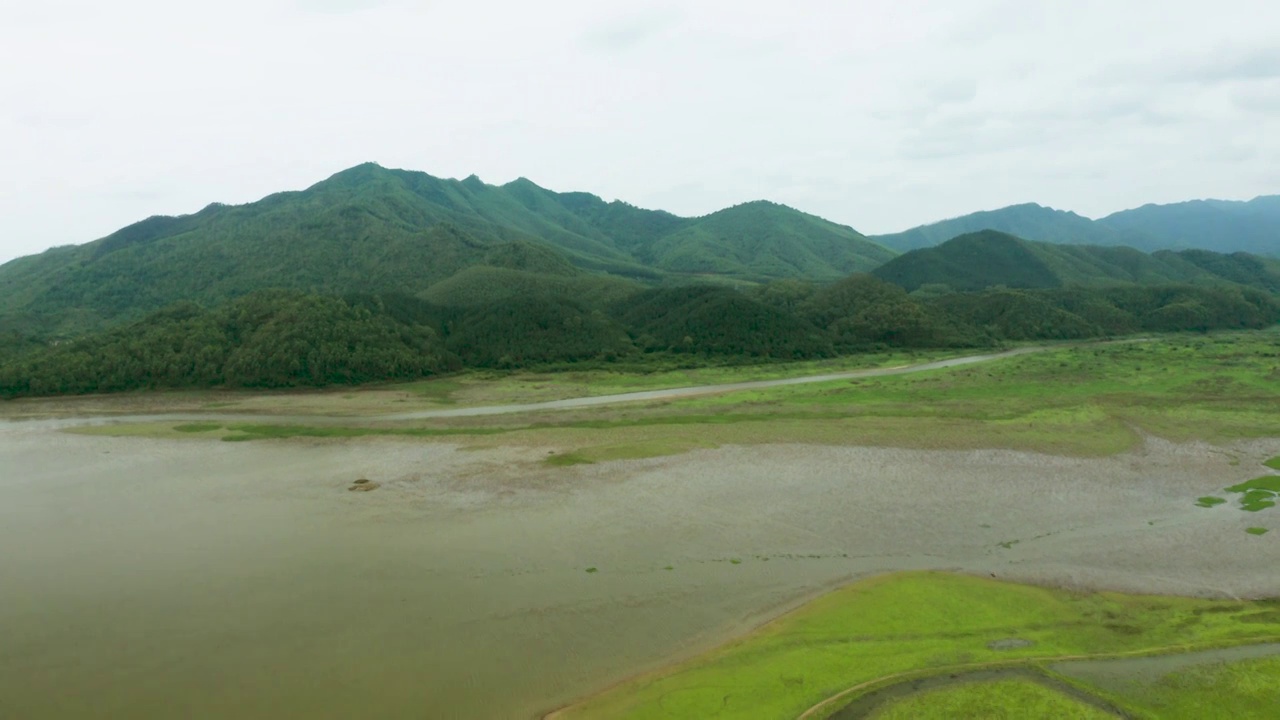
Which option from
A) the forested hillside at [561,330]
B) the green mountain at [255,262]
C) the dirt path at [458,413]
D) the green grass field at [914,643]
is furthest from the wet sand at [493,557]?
Answer: the green mountain at [255,262]

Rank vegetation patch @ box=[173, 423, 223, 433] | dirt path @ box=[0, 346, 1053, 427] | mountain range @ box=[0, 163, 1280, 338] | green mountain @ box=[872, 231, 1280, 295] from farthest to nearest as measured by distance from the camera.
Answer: green mountain @ box=[872, 231, 1280, 295], mountain range @ box=[0, 163, 1280, 338], dirt path @ box=[0, 346, 1053, 427], vegetation patch @ box=[173, 423, 223, 433]

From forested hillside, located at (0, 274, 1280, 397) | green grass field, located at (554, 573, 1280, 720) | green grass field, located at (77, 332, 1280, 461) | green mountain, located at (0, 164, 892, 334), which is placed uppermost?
green mountain, located at (0, 164, 892, 334)

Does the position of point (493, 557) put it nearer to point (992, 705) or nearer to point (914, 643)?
point (914, 643)

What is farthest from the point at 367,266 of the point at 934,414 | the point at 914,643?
the point at 914,643

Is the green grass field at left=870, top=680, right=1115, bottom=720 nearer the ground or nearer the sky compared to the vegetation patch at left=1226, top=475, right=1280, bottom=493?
nearer the sky

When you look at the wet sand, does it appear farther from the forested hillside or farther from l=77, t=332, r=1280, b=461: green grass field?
the forested hillside

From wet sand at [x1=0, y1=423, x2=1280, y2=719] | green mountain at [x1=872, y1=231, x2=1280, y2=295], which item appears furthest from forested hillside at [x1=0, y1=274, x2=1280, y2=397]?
green mountain at [x1=872, y1=231, x2=1280, y2=295]
